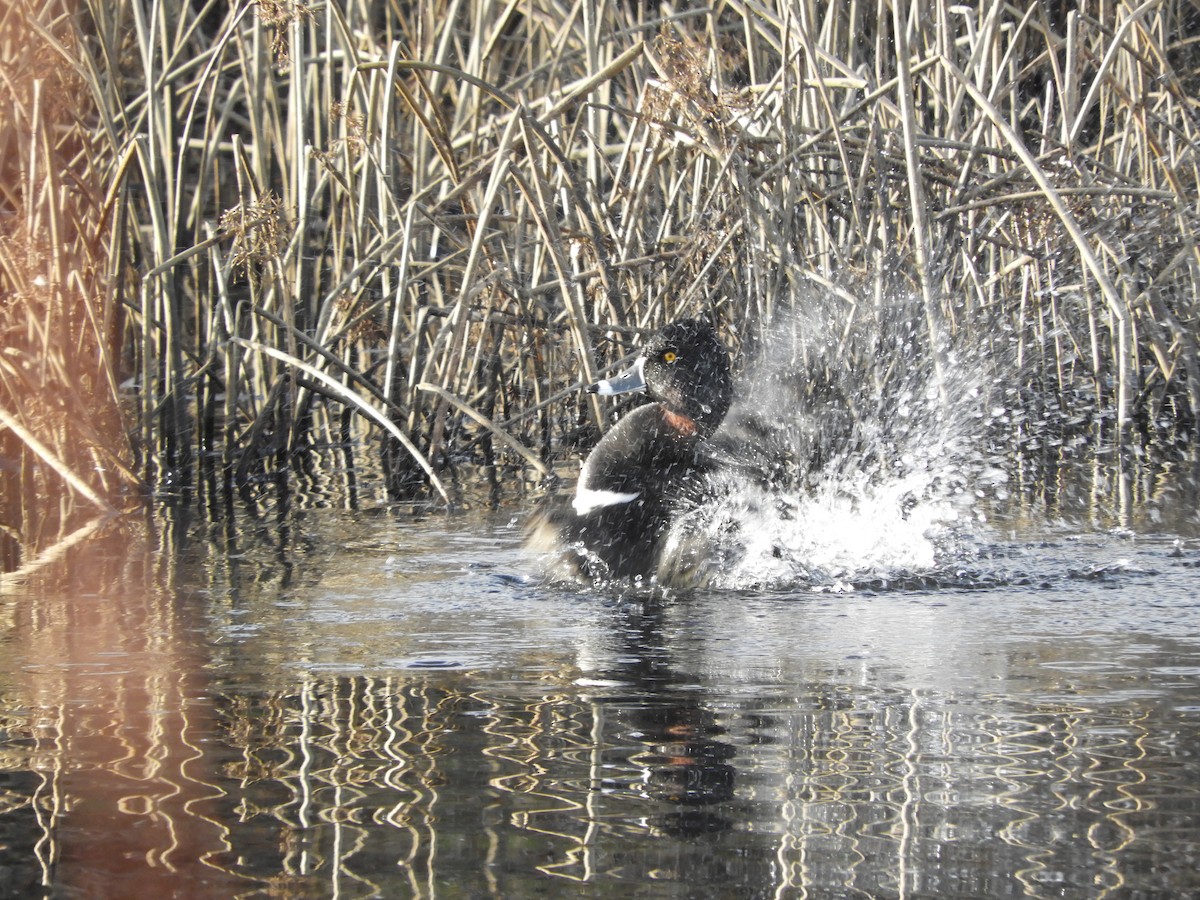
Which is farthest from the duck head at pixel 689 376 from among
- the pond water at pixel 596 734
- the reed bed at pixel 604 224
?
the pond water at pixel 596 734

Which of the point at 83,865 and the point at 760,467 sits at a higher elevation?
the point at 760,467

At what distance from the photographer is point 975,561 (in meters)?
4.51

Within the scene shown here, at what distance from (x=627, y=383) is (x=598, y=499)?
1.63ft

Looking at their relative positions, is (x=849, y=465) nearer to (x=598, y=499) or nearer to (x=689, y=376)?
(x=689, y=376)

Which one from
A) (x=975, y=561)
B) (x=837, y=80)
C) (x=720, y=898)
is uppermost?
(x=837, y=80)

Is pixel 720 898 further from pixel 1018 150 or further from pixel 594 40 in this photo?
pixel 594 40

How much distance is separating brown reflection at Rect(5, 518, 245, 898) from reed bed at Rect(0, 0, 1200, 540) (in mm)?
1530

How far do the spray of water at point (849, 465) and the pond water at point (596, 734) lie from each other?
0.63 ft

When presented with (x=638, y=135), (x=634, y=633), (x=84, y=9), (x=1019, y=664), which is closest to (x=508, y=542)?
(x=634, y=633)

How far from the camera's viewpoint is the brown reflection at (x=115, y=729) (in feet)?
7.17

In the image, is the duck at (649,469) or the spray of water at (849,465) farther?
the duck at (649,469)

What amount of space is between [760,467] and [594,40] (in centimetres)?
211

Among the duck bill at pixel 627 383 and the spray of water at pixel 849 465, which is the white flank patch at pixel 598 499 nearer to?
the spray of water at pixel 849 465

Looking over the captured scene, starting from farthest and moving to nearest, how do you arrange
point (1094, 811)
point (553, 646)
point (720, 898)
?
point (553, 646)
point (1094, 811)
point (720, 898)
